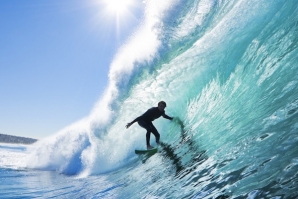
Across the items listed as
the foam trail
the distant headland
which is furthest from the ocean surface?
the distant headland

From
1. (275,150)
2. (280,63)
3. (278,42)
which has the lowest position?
(275,150)

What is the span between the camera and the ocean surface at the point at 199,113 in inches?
125

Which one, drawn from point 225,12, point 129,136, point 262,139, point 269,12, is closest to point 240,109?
point 262,139

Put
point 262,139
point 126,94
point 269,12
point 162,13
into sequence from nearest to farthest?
point 262,139, point 269,12, point 162,13, point 126,94

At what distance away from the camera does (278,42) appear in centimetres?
598

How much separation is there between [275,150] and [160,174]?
2718 mm

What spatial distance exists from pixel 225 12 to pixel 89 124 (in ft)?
24.9

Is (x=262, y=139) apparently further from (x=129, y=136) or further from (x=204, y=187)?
(x=129, y=136)

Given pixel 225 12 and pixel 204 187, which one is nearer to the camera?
pixel 204 187

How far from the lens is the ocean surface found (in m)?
3.18

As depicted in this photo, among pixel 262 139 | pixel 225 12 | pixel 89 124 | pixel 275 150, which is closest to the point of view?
pixel 275 150

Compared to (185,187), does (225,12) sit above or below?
above

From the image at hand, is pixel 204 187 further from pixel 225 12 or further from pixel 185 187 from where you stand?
pixel 225 12

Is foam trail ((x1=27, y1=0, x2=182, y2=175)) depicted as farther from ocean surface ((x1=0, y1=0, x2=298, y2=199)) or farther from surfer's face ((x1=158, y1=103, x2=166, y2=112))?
surfer's face ((x1=158, y1=103, x2=166, y2=112))
